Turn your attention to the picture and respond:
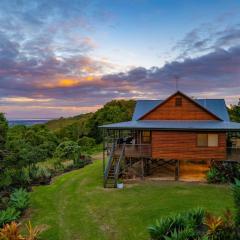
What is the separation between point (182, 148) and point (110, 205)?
28.0ft

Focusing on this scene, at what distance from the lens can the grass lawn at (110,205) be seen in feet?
46.6

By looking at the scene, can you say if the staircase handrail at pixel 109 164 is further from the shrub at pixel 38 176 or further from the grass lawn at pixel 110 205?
the shrub at pixel 38 176

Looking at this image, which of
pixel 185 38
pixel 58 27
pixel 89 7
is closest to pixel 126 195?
pixel 89 7

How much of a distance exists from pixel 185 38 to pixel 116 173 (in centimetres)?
1517

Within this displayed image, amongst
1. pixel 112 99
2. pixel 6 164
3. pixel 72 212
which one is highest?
pixel 112 99

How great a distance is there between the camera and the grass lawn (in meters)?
14.2

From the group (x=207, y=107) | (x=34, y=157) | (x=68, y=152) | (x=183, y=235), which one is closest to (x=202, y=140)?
(x=207, y=107)

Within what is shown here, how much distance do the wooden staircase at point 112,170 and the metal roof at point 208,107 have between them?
5.39 metres

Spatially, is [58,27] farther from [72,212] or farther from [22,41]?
[72,212]

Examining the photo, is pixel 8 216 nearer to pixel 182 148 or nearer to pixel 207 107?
pixel 182 148

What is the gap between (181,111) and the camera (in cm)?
2664

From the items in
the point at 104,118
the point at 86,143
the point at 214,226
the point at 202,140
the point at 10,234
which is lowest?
the point at 10,234

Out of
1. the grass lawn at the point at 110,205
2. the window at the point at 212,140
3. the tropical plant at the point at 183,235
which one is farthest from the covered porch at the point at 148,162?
the tropical plant at the point at 183,235

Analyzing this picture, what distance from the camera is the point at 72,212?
16969mm
